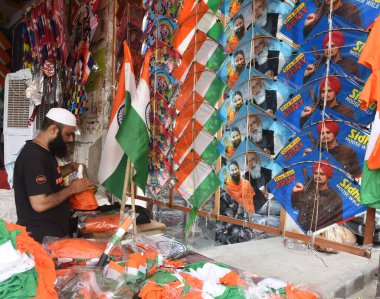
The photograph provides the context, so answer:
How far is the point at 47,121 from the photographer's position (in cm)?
221

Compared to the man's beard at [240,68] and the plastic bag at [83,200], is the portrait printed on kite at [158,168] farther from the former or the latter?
the man's beard at [240,68]

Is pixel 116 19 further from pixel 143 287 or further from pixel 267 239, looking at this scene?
pixel 143 287

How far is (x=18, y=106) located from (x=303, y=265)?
395 centimetres

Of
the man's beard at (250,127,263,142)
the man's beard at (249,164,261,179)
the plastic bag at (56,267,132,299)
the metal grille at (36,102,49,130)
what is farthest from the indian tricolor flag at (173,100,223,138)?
the metal grille at (36,102,49,130)

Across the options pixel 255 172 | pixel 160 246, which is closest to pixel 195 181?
pixel 255 172

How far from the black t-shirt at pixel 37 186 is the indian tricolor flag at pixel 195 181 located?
0.92 meters

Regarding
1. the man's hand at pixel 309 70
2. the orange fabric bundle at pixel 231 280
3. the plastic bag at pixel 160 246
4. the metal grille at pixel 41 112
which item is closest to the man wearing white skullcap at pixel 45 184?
the plastic bag at pixel 160 246

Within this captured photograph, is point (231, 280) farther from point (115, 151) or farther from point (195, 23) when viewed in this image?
point (195, 23)

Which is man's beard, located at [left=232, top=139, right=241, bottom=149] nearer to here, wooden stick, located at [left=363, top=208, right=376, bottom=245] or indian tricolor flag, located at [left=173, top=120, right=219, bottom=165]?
indian tricolor flag, located at [left=173, top=120, right=219, bottom=165]

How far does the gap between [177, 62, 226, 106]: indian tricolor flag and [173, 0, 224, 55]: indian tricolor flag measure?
209 millimetres

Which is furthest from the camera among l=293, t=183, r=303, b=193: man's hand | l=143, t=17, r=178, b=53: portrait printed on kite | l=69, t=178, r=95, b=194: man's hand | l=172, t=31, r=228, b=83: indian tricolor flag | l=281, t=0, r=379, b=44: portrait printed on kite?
l=143, t=17, r=178, b=53: portrait printed on kite

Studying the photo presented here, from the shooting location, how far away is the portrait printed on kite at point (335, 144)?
1727 millimetres

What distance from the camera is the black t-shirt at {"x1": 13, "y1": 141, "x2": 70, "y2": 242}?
1997mm

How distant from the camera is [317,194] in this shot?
1875 mm
